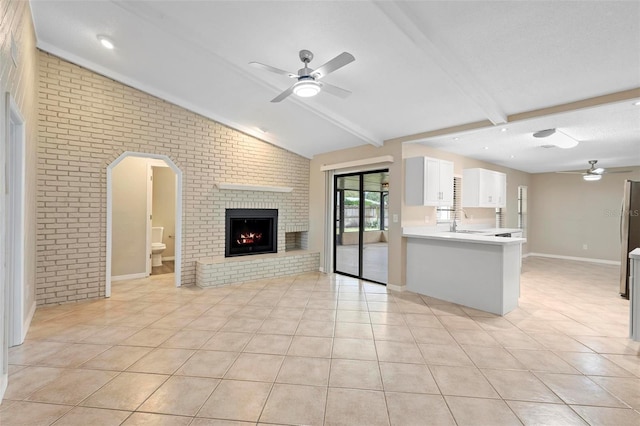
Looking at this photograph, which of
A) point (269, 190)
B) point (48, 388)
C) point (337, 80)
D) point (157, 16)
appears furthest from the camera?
point (269, 190)

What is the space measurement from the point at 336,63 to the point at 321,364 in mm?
2414

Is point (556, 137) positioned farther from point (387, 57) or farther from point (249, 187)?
point (249, 187)

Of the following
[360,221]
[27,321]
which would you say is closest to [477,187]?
[360,221]

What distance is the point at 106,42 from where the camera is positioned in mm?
3502

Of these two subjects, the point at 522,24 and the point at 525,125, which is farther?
the point at 525,125

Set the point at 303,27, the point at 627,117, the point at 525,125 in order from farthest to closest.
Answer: the point at 525,125, the point at 627,117, the point at 303,27

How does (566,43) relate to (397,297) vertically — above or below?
above

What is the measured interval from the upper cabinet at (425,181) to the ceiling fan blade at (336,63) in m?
2.59

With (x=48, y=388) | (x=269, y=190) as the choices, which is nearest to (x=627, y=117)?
(x=269, y=190)

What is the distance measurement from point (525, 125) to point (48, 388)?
5.49m

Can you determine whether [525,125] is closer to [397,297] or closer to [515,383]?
[397,297]

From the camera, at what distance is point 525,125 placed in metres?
3.92

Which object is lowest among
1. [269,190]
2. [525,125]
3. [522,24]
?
[269,190]

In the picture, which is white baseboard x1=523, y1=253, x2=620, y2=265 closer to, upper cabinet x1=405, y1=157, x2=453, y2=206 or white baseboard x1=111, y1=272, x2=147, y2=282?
upper cabinet x1=405, y1=157, x2=453, y2=206
